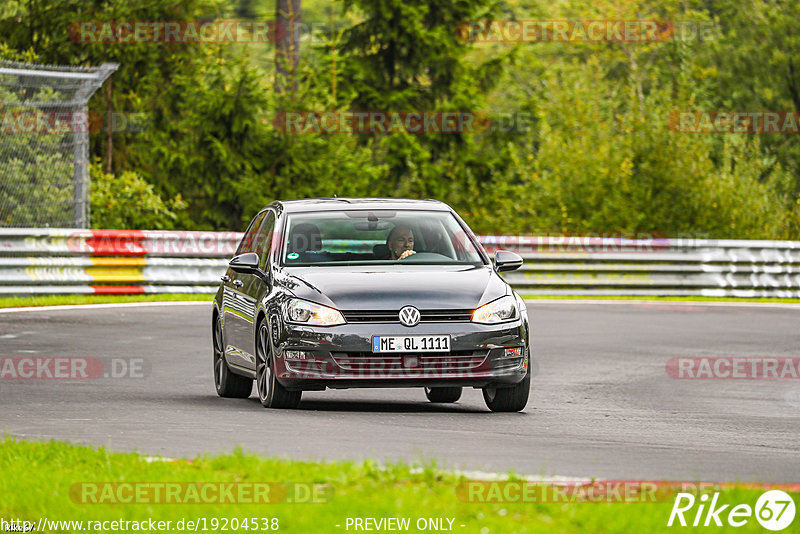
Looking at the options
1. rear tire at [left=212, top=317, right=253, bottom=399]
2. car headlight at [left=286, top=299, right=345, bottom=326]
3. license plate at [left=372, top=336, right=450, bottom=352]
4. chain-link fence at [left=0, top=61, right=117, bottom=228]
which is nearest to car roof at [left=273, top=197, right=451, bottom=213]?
rear tire at [left=212, top=317, right=253, bottom=399]

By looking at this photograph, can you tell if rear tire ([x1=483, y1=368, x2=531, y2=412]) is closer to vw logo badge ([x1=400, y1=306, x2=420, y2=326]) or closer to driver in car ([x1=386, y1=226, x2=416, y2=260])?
vw logo badge ([x1=400, y1=306, x2=420, y2=326])

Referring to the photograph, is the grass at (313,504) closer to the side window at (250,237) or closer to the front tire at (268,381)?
the front tire at (268,381)

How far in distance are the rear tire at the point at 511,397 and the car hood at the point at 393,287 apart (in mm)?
737

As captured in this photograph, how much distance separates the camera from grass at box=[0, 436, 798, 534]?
6.63 m

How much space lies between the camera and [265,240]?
1305cm

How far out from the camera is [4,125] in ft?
78.0

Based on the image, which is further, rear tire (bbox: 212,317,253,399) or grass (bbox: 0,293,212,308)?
grass (bbox: 0,293,212,308)

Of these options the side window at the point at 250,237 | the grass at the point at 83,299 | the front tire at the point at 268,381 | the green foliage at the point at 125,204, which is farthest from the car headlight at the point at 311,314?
the green foliage at the point at 125,204

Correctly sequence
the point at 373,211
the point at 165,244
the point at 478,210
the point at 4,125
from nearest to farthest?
the point at 373,211 < the point at 4,125 < the point at 165,244 < the point at 478,210

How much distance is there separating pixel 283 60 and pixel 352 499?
28330 millimetres

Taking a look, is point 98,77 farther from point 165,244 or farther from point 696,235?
point 696,235

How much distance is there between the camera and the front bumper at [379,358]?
11.1 m

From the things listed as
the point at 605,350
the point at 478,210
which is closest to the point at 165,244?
the point at 605,350

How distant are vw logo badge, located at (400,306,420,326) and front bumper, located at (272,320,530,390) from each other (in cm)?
4
